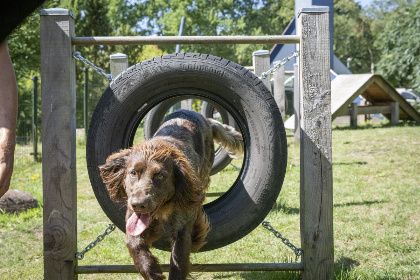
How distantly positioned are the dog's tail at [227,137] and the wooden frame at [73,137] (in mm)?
1956

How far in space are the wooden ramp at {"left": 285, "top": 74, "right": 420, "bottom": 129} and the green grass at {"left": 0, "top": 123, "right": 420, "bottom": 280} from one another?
458 centimetres

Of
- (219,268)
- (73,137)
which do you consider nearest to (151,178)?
(73,137)

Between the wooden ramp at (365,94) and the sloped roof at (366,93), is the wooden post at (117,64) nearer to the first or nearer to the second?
the wooden ramp at (365,94)

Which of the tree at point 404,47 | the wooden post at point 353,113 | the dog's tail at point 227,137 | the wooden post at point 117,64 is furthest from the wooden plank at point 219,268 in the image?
the tree at point 404,47

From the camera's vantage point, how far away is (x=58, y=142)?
3352 mm

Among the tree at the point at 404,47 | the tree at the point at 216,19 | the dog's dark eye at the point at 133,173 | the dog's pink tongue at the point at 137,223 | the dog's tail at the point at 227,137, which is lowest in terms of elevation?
the dog's pink tongue at the point at 137,223

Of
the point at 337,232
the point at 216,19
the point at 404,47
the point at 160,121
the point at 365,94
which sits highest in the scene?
the point at 216,19

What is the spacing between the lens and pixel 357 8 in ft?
176

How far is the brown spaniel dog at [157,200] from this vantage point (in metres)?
2.92

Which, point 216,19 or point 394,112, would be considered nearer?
point 394,112

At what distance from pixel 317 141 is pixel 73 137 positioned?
6.23 feet

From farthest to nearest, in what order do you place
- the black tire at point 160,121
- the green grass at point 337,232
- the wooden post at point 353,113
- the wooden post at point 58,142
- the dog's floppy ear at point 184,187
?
the wooden post at point 353,113 → the black tire at point 160,121 → the green grass at point 337,232 → the wooden post at point 58,142 → the dog's floppy ear at point 184,187

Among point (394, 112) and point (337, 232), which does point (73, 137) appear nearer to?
point (337, 232)

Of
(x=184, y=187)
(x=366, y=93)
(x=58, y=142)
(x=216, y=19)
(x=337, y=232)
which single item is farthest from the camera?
(x=216, y=19)
